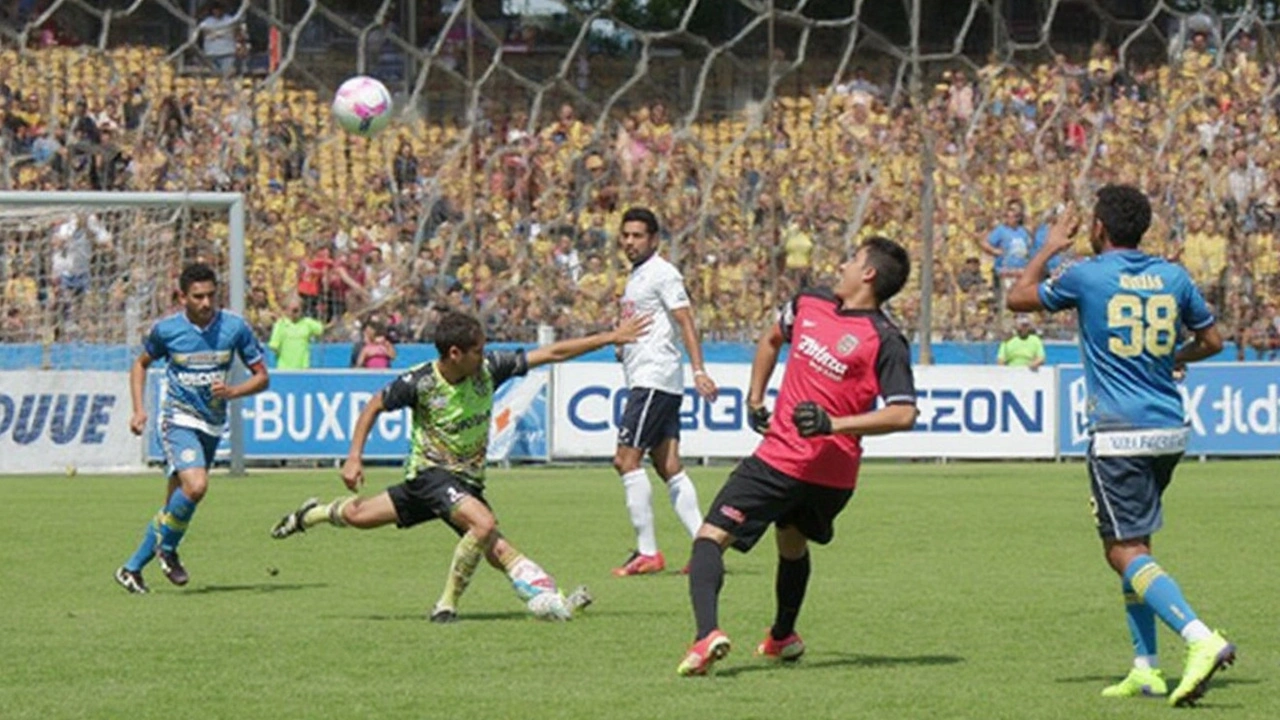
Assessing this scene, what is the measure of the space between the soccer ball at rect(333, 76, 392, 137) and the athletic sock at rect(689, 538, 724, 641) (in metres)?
14.8

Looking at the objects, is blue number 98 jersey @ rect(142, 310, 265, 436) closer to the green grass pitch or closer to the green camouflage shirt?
the green grass pitch

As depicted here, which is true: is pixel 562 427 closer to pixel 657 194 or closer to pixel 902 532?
pixel 657 194

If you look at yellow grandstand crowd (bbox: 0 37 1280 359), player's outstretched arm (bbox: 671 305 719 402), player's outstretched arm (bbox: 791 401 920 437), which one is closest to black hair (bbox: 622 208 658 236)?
player's outstretched arm (bbox: 671 305 719 402)

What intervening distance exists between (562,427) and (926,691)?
60.1 feet

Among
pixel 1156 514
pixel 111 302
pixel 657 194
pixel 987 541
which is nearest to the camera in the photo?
pixel 1156 514

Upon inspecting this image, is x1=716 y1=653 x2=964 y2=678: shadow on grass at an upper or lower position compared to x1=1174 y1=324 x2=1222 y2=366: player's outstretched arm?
lower

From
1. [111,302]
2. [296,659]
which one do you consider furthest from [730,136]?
[296,659]

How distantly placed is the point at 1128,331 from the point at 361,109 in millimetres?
15746

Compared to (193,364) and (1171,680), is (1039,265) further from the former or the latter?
(193,364)

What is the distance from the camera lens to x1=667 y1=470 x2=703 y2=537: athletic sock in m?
15.2

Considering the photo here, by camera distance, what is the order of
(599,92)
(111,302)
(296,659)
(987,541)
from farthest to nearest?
(599,92), (111,302), (987,541), (296,659)

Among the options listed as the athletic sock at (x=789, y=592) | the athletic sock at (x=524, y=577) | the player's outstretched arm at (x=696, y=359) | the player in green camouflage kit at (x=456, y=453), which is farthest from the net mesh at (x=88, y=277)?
the athletic sock at (x=789, y=592)

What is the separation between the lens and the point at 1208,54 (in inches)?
1390

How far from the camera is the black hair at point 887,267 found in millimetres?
9891
